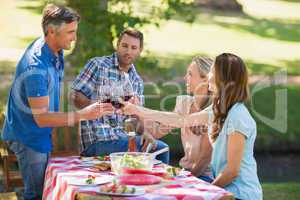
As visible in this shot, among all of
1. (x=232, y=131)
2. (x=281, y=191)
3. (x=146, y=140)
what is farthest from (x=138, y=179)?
(x=281, y=191)

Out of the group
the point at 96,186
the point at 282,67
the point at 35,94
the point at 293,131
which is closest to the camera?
the point at 96,186

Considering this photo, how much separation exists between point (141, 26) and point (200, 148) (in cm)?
328

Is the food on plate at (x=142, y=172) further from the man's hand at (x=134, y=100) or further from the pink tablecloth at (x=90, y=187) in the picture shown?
the man's hand at (x=134, y=100)

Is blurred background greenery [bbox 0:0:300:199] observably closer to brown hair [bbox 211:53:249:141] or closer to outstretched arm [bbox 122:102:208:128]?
outstretched arm [bbox 122:102:208:128]

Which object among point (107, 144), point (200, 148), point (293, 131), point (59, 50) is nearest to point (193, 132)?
point (200, 148)

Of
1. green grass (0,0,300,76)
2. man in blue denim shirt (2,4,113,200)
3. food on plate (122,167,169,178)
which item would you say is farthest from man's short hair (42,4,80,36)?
green grass (0,0,300,76)

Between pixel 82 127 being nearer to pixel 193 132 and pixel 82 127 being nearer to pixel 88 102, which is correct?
pixel 88 102

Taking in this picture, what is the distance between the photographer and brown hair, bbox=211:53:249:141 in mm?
4520

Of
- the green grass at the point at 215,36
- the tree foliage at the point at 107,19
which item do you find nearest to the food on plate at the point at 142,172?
the tree foliage at the point at 107,19

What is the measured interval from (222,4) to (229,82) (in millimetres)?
12226

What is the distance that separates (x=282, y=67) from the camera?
12.9 m

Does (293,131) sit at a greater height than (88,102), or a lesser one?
lesser

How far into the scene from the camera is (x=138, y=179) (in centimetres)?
411

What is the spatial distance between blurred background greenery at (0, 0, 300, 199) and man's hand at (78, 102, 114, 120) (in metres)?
2.39
